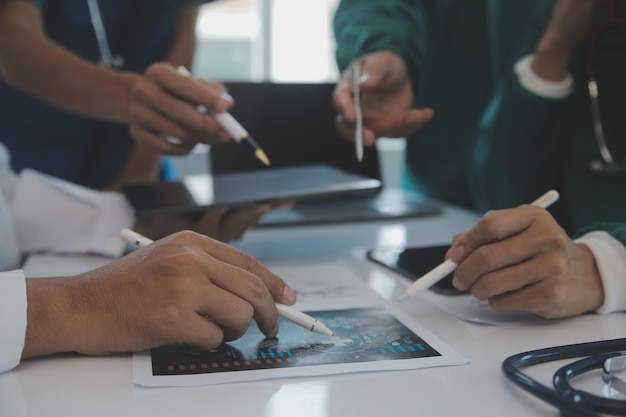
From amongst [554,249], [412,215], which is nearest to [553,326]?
[554,249]

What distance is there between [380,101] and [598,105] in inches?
14.6

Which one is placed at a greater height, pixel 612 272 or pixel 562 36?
pixel 562 36

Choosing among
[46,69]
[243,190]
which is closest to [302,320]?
[243,190]

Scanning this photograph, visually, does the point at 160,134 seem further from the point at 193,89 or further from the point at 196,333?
the point at 196,333

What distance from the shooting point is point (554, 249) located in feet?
2.37

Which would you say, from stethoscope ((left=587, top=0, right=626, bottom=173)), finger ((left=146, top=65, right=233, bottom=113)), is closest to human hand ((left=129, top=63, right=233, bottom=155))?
finger ((left=146, top=65, right=233, bottom=113))

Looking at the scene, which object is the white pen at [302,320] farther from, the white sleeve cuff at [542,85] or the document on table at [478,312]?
the white sleeve cuff at [542,85]

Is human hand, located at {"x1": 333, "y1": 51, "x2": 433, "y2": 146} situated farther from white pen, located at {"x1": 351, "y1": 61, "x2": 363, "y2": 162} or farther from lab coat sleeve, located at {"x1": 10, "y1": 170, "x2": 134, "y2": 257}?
lab coat sleeve, located at {"x1": 10, "y1": 170, "x2": 134, "y2": 257}

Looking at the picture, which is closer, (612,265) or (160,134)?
(612,265)

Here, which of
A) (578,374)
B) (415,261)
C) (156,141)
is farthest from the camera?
(156,141)

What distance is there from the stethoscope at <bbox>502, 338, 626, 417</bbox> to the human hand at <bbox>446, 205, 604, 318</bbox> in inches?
4.3

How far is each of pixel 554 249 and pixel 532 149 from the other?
0.55m

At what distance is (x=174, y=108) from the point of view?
1.12 metres

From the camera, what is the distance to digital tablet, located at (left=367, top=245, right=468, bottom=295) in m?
0.86
